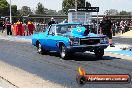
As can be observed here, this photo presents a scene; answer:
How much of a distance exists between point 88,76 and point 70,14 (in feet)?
88.0

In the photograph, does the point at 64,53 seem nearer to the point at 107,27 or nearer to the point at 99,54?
the point at 99,54

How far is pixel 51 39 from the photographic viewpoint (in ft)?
59.1

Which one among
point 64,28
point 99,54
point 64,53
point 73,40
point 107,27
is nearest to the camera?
point 73,40

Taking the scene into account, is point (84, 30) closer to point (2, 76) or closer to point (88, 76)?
point (2, 76)

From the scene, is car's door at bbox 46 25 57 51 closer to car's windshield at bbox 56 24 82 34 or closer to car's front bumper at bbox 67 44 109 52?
car's windshield at bbox 56 24 82 34

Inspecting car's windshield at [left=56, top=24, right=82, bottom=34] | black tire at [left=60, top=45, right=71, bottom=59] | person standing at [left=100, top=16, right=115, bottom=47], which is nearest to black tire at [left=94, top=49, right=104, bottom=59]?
black tire at [left=60, top=45, right=71, bottom=59]

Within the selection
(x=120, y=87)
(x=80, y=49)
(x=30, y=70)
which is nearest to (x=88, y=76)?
(x=120, y=87)

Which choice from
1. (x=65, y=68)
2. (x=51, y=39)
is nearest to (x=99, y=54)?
(x=51, y=39)

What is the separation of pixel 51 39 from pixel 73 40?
1.87 meters

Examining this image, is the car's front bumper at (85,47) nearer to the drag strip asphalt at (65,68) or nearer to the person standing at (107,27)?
the drag strip asphalt at (65,68)

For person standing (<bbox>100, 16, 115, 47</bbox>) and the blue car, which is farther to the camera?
person standing (<bbox>100, 16, 115, 47</bbox>)

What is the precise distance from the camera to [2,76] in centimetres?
1164

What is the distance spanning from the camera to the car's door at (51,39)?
17.8 metres

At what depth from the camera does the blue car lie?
1644 centimetres
